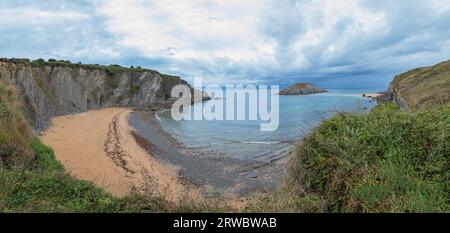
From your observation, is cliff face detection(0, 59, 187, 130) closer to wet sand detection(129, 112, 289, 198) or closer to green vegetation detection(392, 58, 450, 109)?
wet sand detection(129, 112, 289, 198)

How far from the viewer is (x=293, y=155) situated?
7.07 meters

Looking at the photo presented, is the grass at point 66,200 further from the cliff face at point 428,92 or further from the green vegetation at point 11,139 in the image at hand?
the cliff face at point 428,92

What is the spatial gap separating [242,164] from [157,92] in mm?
66859

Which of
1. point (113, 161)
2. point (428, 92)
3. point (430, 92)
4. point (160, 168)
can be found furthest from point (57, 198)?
point (428, 92)

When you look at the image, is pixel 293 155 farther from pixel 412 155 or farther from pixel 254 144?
pixel 254 144

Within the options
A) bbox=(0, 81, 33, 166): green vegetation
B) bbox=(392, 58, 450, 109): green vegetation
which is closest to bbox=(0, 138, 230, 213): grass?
bbox=(0, 81, 33, 166): green vegetation

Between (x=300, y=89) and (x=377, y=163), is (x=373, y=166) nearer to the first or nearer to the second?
(x=377, y=163)

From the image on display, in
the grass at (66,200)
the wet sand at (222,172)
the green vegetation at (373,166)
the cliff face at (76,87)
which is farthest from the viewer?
the cliff face at (76,87)

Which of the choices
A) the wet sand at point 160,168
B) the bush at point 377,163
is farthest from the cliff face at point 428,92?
the wet sand at point 160,168

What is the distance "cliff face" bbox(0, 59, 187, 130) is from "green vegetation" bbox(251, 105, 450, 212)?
74.0 ft

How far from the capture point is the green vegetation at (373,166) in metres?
4.80

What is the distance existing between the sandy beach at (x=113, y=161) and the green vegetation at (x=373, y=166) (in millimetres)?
6786

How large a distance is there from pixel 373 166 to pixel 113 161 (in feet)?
61.8
